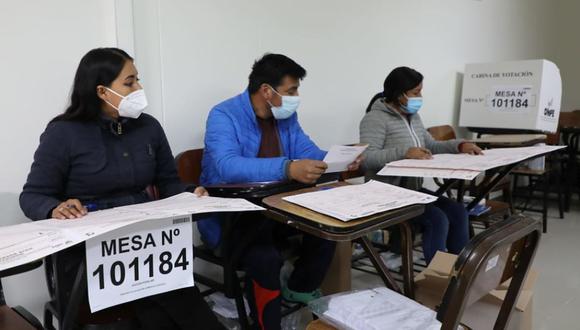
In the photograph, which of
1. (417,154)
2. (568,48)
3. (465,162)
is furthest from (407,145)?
(568,48)

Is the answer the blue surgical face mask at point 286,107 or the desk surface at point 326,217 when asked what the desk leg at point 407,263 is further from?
the blue surgical face mask at point 286,107

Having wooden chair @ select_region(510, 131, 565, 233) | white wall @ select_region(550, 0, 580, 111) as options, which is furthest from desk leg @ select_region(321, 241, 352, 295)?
white wall @ select_region(550, 0, 580, 111)

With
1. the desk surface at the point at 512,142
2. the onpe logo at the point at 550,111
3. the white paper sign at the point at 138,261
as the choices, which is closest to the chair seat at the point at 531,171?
the onpe logo at the point at 550,111

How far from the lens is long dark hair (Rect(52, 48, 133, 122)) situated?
1.47m

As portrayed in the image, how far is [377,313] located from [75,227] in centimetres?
82

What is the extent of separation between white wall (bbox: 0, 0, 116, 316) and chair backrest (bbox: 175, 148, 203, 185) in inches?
19.7

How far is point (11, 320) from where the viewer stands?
128cm

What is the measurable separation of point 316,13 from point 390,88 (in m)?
0.67

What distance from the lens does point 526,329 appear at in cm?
159

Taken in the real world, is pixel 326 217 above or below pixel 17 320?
above

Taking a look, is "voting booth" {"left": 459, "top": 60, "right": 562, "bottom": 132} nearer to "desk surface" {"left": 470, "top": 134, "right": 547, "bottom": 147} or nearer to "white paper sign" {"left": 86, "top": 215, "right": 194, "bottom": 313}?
"desk surface" {"left": 470, "top": 134, "right": 547, "bottom": 147}

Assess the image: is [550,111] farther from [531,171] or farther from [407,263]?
[407,263]

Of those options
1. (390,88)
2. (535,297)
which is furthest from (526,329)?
(390,88)

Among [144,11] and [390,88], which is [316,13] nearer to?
[390,88]
